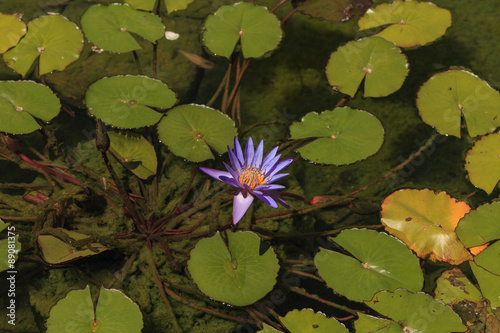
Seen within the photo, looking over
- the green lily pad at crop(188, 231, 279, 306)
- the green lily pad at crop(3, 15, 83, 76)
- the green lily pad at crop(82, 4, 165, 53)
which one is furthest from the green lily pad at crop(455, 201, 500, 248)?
the green lily pad at crop(3, 15, 83, 76)

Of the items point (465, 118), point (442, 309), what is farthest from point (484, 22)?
point (442, 309)

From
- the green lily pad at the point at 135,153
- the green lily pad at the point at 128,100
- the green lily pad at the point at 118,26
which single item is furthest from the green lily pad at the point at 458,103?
the green lily pad at the point at 118,26

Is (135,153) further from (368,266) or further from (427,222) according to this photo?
(427,222)

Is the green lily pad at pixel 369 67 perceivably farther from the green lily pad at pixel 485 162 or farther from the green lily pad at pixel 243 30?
the green lily pad at pixel 485 162

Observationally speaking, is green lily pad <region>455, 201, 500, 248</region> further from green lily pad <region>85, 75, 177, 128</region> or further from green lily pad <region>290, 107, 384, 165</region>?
green lily pad <region>85, 75, 177, 128</region>

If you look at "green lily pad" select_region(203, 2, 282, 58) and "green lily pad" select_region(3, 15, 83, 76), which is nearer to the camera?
"green lily pad" select_region(3, 15, 83, 76)

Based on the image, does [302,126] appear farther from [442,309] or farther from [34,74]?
[34,74]
